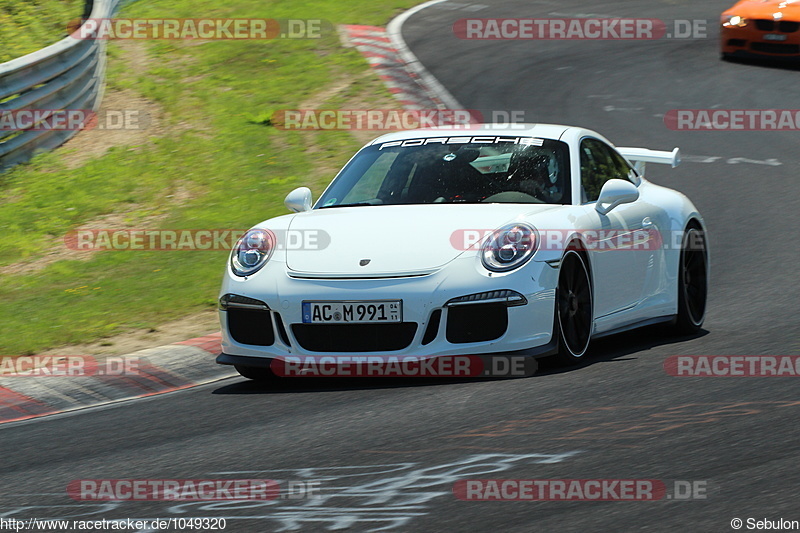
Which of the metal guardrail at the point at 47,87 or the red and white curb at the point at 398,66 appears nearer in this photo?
the metal guardrail at the point at 47,87

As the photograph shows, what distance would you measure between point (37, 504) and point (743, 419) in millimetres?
2766

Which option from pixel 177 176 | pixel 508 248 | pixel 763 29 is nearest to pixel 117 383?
pixel 508 248

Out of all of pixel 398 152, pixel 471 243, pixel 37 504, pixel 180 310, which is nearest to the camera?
pixel 37 504

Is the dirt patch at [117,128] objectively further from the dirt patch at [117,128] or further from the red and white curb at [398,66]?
the red and white curb at [398,66]

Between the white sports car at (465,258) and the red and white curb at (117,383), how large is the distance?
2.02 feet

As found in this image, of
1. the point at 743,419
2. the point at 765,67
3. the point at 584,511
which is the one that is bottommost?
the point at 765,67

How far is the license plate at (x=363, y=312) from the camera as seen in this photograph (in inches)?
247

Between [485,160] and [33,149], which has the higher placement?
[485,160]

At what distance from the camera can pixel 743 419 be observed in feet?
17.4

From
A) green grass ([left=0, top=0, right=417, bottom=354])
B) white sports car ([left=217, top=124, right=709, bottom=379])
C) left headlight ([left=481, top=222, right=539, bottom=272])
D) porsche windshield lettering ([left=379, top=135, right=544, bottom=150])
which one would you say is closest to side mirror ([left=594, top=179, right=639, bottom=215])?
white sports car ([left=217, top=124, right=709, bottom=379])

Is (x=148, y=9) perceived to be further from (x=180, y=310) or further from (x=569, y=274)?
(x=569, y=274)

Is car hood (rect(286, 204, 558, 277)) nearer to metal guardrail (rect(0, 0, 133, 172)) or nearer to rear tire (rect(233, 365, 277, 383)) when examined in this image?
rear tire (rect(233, 365, 277, 383))

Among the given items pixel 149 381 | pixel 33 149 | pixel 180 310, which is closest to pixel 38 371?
pixel 149 381

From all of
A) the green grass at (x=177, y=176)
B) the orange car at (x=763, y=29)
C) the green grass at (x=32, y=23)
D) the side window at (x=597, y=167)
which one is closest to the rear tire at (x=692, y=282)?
the side window at (x=597, y=167)
